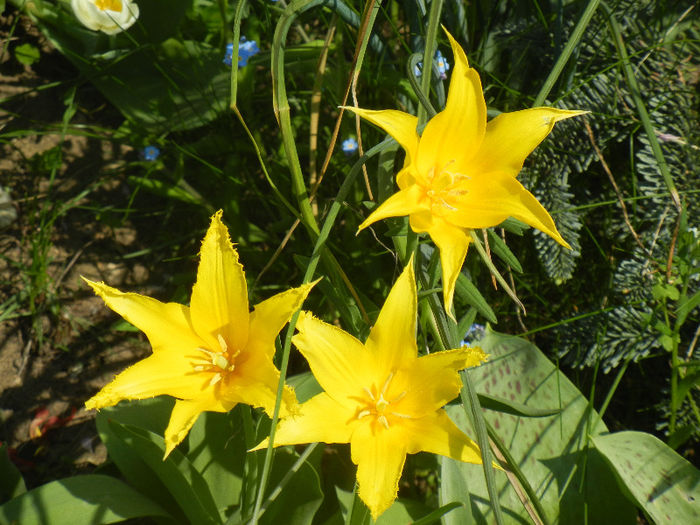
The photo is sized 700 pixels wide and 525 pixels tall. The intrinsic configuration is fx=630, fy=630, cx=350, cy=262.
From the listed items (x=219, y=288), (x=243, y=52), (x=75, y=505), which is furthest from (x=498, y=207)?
(x=75, y=505)

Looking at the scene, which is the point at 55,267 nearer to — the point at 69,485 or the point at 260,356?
the point at 69,485

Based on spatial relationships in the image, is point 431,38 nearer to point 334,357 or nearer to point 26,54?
point 334,357

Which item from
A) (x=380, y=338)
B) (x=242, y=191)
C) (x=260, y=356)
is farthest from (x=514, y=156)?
(x=242, y=191)

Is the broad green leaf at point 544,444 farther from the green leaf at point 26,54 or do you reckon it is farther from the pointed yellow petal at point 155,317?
the green leaf at point 26,54

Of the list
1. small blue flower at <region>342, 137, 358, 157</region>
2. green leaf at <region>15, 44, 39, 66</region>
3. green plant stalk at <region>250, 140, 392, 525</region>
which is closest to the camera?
green plant stalk at <region>250, 140, 392, 525</region>

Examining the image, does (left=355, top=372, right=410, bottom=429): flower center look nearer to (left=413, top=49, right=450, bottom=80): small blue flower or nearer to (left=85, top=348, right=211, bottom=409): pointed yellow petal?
(left=85, top=348, right=211, bottom=409): pointed yellow petal

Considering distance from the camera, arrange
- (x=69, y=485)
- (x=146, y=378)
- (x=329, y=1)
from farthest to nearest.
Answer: (x=329, y=1) → (x=69, y=485) → (x=146, y=378)

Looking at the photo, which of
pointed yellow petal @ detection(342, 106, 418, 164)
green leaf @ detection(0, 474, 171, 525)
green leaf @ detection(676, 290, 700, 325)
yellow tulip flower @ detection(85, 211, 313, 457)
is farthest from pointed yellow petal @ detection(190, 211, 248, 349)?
green leaf @ detection(676, 290, 700, 325)
